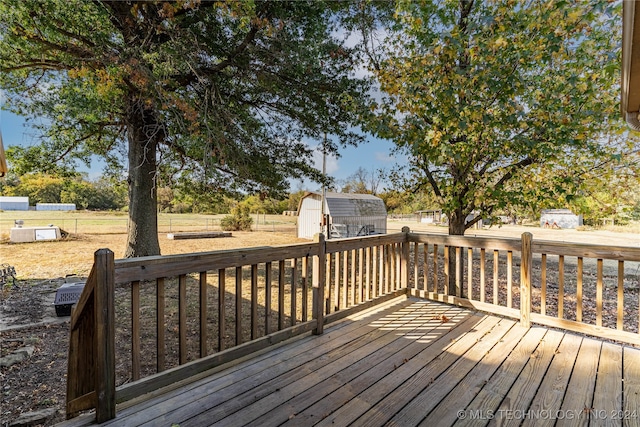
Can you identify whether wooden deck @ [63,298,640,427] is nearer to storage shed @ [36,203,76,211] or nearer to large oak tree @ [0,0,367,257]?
large oak tree @ [0,0,367,257]

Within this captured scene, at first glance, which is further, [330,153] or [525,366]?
[330,153]

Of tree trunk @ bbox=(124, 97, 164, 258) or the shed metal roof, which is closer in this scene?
tree trunk @ bbox=(124, 97, 164, 258)

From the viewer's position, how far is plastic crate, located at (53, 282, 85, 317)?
175 inches

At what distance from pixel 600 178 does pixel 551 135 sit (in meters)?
1.23

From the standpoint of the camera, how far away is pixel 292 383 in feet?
6.98

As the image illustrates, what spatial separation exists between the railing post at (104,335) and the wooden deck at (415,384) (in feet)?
0.39

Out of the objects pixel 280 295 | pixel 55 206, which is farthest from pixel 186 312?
pixel 55 206

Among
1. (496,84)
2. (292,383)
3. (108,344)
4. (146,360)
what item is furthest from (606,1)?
(146,360)

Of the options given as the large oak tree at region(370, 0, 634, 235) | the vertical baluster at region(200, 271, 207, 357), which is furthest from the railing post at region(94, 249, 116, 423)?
the large oak tree at region(370, 0, 634, 235)

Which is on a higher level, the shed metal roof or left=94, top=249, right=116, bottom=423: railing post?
the shed metal roof

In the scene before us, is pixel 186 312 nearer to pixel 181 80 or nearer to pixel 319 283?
pixel 319 283

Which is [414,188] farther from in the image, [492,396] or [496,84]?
[492,396]

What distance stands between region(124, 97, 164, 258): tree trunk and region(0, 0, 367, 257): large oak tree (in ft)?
0.07

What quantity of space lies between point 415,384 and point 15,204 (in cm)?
1831
